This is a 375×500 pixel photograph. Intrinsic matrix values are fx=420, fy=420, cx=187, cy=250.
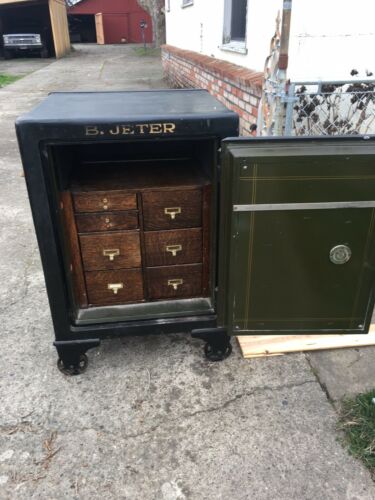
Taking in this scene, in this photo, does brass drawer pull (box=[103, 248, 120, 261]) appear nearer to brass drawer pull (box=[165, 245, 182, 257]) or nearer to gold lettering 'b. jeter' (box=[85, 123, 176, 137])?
brass drawer pull (box=[165, 245, 182, 257])

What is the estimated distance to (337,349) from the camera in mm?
2562

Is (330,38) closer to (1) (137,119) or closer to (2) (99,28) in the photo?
(1) (137,119)

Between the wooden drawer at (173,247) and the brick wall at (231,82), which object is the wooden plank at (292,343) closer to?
the wooden drawer at (173,247)

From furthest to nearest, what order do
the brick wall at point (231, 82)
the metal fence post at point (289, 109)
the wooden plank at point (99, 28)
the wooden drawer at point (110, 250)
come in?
the wooden plank at point (99, 28) < the brick wall at point (231, 82) < the metal fence post at point (289, 109) < the wooden drawer at point (110, 250)

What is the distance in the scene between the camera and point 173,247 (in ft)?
7.59

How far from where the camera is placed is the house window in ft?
17.8

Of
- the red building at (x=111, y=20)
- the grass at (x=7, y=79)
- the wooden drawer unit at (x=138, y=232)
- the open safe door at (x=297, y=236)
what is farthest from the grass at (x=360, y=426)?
the red building at (x=111, y=20)

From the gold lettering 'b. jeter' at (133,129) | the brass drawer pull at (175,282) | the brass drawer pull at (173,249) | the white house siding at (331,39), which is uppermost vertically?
the white house siding at (331,39)

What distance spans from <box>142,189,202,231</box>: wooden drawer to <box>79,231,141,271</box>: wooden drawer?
0.41 feet

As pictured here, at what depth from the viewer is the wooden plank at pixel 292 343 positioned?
8.27 feet

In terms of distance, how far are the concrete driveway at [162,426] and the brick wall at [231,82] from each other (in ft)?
8.37

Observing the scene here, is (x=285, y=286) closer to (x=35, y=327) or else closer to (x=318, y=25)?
(x=35, y=327)

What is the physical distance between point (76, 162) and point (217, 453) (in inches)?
70.6

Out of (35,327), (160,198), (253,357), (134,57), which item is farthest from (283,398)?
(134,57)
